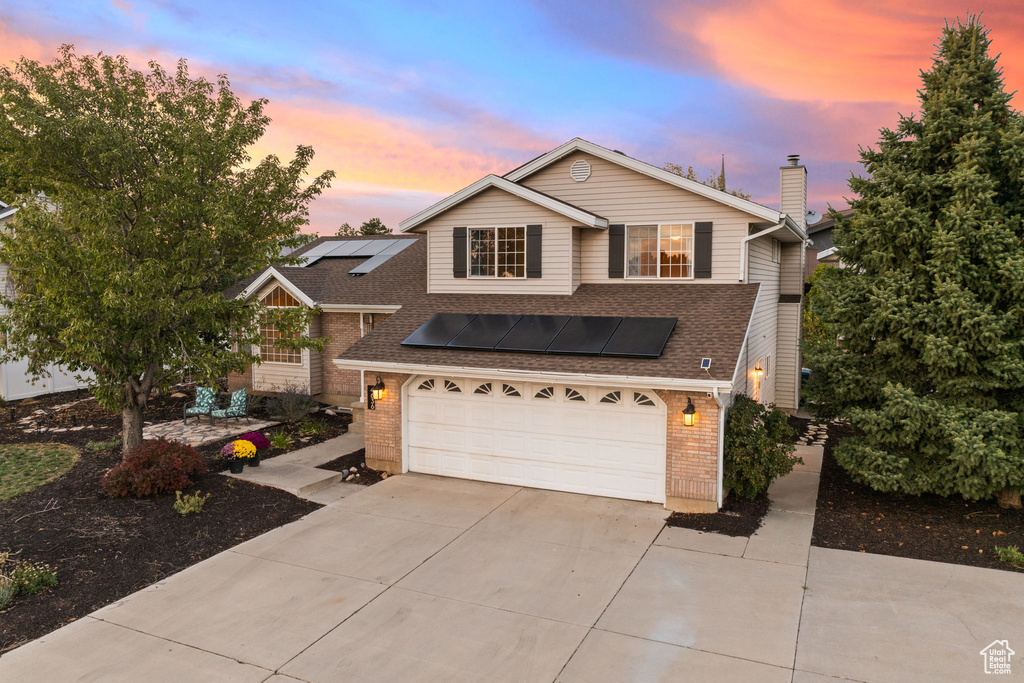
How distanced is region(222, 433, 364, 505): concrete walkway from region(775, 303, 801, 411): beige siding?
12664 millimetres

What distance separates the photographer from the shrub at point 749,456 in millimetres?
10312

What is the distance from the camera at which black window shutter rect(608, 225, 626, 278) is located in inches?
537

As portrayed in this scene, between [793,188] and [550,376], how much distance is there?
11253mm

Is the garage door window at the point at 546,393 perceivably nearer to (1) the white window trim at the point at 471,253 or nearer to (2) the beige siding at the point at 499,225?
(2) the beige siding at the point at 499,225

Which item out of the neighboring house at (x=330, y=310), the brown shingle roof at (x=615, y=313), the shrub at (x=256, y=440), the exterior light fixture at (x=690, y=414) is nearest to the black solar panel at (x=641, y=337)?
the brown shingle roof at (x=615, y=313)

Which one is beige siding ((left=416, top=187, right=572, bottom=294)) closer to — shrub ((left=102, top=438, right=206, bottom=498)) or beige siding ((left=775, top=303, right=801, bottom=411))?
shrub ((left=102, top=438, right=206, bottom=498))

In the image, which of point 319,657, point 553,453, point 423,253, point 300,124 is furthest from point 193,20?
point 319,657

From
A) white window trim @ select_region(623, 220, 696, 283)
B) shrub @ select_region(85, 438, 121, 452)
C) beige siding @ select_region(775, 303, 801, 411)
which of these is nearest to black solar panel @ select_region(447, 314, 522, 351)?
white window trim @ select_region(623, 220, 696, 283)

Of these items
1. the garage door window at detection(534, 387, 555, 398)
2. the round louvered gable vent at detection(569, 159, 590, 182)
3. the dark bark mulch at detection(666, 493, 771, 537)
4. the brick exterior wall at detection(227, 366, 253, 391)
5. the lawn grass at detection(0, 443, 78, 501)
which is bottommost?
the dark bark mulch at detection(666, 493, 771, 537)

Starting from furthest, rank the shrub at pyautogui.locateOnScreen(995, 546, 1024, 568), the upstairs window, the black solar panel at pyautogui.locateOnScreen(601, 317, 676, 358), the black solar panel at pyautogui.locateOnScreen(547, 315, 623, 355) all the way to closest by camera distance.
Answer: the upstairs window, the black solar panel at pyautogui.locateOnScreen(547, 315, 623, 355), the black solar panel at pyautogui.locateOnScreen(601, 317, 676, 358), the shrub at pyautogui.locateOnScreen(995, 546, 1024, 568)

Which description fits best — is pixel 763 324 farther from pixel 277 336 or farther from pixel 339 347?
pixel 277 336

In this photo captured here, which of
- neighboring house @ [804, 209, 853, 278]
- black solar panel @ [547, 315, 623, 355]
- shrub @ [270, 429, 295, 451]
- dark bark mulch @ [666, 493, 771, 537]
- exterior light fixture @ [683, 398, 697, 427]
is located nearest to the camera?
dark bark mulch @ [666, 493, 771, 537]

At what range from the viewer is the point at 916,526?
31.4ft

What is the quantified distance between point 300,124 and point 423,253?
19.7 feet
